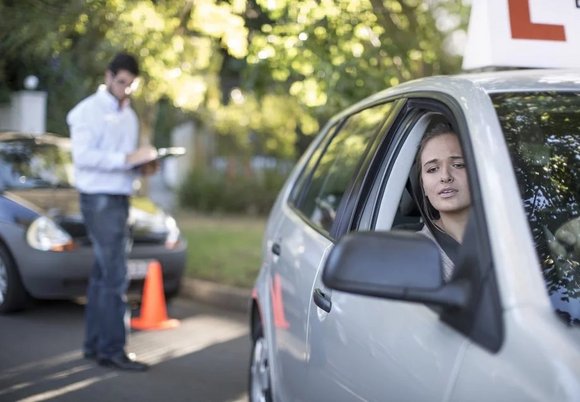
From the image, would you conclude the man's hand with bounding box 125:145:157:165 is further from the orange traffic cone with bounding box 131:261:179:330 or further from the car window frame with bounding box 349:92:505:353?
the car window frame with bounding box 349:92:505:353

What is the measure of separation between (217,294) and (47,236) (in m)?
1.88

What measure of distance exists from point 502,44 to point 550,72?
33.5 inches

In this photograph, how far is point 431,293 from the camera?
78.7 inches

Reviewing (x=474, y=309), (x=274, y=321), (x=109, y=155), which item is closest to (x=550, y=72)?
(x=474, y=309)

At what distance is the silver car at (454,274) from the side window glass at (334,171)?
0.33 ft

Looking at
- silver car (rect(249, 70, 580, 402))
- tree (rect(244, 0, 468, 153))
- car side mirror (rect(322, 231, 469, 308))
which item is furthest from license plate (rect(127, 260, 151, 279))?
car side mirror (rect(322, 231, 469, 308))

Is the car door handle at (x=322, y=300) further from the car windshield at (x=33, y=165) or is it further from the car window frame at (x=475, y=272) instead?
the car windshield at (x=33, y=165)

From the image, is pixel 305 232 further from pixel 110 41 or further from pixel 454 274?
pixel 110 41

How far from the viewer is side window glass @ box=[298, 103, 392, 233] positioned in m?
4.00

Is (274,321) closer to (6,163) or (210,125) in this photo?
(6,163)

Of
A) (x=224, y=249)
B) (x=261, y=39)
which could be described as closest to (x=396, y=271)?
(x=261, y=39)

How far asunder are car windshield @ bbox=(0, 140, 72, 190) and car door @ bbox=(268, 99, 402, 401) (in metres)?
3.97

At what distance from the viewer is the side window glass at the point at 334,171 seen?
4.00 m

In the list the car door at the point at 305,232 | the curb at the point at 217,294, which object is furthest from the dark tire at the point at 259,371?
the curb at the point at 217,294
